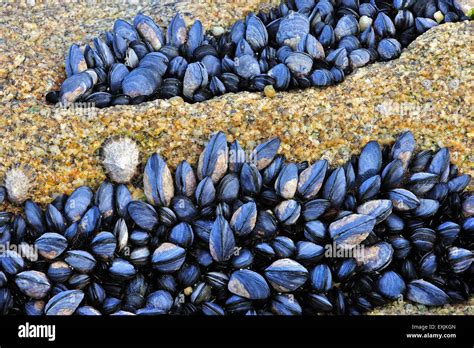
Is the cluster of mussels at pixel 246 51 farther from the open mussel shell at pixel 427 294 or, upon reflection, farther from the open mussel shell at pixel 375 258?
the open mussel shell at pixel 427 294

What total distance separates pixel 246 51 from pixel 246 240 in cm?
128

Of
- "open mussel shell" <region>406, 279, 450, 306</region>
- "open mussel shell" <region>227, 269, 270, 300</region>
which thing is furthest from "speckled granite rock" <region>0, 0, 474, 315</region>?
"open mussel shell" <region>227, 269, 270, 300</region>

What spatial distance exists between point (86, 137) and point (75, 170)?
0.21m

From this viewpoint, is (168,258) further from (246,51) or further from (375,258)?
(246,51)

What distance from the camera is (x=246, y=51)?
394 cm

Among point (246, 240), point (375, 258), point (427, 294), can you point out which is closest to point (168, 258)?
point (246, 240)

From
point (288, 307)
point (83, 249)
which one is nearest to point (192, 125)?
point (83, 249)

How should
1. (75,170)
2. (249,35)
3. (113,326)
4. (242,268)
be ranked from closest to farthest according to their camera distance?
(113,326) < (242,268) < (75,170) < (249,35)

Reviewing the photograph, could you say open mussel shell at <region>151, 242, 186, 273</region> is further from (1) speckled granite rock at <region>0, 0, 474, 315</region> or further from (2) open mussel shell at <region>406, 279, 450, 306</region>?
(2) open mussel shell at <region>406, 279, 450, 306</region>

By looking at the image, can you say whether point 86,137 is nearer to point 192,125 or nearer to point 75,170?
point 75,170

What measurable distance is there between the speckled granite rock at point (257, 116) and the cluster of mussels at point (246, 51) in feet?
0.34

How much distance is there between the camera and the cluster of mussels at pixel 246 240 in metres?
3.26

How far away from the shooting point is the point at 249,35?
4.03 m

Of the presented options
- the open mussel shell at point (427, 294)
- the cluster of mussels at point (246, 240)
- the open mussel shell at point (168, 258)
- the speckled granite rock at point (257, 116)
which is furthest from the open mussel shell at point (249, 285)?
the open mussel shell at point (427, 294)
